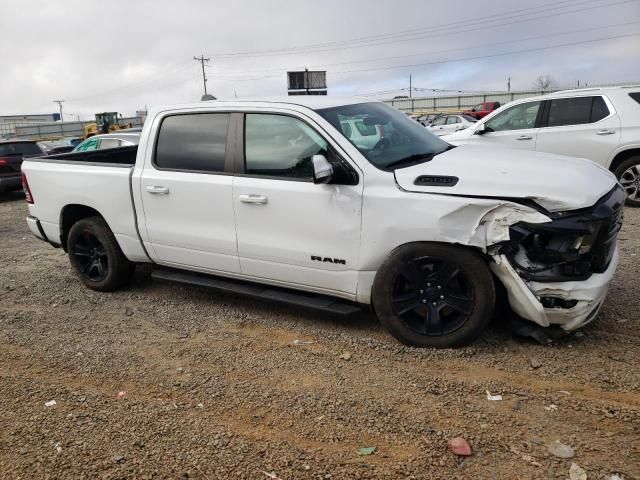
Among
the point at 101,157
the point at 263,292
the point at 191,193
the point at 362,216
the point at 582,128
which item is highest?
the point at 101,157

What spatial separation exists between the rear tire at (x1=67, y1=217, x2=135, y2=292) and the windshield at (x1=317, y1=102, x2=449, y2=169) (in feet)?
8.61

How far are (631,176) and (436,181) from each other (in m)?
6.18

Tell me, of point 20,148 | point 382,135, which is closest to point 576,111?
point 382,135

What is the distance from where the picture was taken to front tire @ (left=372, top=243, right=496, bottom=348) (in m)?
3.49

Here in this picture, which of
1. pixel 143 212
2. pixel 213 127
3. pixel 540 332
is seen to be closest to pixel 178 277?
pixel 143 212

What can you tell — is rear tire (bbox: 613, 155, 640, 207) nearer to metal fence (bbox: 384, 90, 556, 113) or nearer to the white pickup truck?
the white pickup truck

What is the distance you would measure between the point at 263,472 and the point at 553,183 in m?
2.43

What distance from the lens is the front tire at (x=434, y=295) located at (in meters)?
3.49

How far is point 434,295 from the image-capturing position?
3629 mm

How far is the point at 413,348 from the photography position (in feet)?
12.5

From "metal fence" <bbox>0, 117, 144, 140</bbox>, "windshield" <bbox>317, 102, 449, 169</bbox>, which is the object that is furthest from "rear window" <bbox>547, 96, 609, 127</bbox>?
"metal fence" <bbox>0, 117, 144, 140</bbox>

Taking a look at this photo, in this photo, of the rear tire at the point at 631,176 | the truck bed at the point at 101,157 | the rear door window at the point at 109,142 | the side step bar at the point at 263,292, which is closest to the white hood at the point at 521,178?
the side step bar at the point at 263,292

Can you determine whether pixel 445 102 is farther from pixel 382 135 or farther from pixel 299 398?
pixel 299 398

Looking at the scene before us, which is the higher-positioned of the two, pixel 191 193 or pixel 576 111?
pixel 576 111
